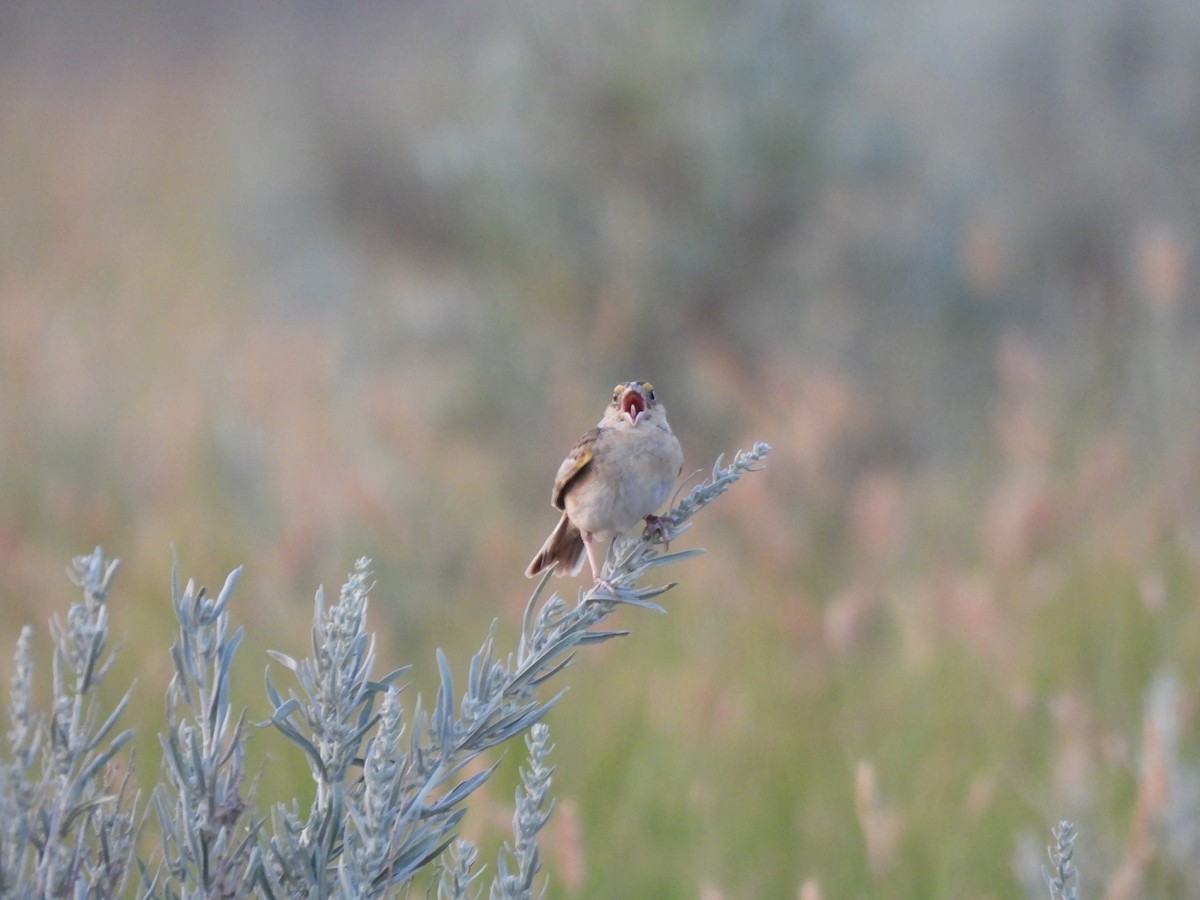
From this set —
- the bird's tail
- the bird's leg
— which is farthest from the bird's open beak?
the bird's leg

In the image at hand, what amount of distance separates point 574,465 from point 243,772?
4.11 ft

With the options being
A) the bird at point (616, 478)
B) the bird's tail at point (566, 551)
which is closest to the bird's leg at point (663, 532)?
the bird at point (616, 478)

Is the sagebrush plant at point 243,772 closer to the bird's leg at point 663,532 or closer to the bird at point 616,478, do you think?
the bird's leg at point 663,532

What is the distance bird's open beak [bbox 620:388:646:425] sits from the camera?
9.91 feet

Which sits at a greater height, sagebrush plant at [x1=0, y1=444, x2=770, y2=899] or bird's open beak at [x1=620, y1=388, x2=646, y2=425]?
bird's open beak at [x1=620, y1=388, x2=646, y2=425]

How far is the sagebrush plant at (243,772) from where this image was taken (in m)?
1.67

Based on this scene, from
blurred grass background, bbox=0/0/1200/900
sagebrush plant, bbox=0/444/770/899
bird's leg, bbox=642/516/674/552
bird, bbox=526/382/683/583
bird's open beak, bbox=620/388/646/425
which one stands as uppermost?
blurred grass background, bbox=0/0/1200/900

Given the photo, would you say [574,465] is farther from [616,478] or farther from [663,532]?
[663,532]

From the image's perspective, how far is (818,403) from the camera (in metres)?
6.64

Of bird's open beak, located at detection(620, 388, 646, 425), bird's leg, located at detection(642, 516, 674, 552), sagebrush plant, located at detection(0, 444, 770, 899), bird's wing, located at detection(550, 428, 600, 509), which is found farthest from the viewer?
bird's open beak, located at detection(620, 388, 646, 425)

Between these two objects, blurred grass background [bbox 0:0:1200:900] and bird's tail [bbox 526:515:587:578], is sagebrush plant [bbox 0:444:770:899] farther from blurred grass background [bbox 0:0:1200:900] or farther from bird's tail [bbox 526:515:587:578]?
bird's tail [bbox 526:515:587:578]

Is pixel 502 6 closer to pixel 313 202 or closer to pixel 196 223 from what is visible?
pixel 313 202

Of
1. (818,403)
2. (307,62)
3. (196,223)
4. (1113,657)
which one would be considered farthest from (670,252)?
(196,223)

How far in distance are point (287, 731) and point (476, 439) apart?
7.33m
